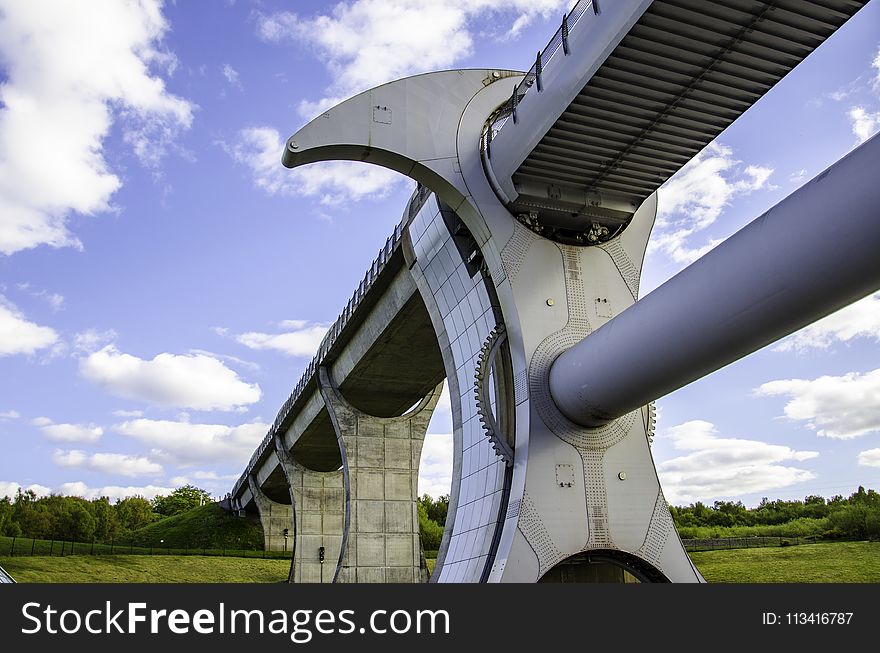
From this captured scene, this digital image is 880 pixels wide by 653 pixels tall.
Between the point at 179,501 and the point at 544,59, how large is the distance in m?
140

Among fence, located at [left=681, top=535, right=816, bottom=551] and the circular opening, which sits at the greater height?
fence, located at [left=681, top=535, right=816, bottom=551]

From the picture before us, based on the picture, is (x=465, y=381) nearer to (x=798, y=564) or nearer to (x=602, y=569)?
(x=602, y=569)

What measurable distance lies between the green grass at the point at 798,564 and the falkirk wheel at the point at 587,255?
54.8 ft

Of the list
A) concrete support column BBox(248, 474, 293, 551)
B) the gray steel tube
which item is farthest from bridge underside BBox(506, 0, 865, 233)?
concrete support column BBox(248, 474, 293, 551)

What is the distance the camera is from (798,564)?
102 ft

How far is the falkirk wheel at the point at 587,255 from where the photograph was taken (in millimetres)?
10484

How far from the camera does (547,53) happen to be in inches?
607

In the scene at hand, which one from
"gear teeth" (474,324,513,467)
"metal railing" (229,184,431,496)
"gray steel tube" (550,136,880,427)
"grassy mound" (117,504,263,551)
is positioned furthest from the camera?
"grassy mound" (117,504,263,551)

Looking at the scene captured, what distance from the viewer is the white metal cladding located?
54.5 ft

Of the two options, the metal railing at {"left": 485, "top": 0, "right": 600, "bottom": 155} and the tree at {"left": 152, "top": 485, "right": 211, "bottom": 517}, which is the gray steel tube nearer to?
the metal railing at {"left": 485, "top": 0, "right": 600, "bottom": 155}

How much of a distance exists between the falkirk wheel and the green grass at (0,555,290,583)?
100 feet

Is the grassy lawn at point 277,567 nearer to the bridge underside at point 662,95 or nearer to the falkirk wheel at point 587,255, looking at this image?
the falkirk wheel at point 587,255

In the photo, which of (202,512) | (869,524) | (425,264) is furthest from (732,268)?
(202,512)

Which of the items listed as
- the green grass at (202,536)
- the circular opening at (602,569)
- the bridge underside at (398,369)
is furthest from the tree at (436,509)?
the circular opening at (602,569)
